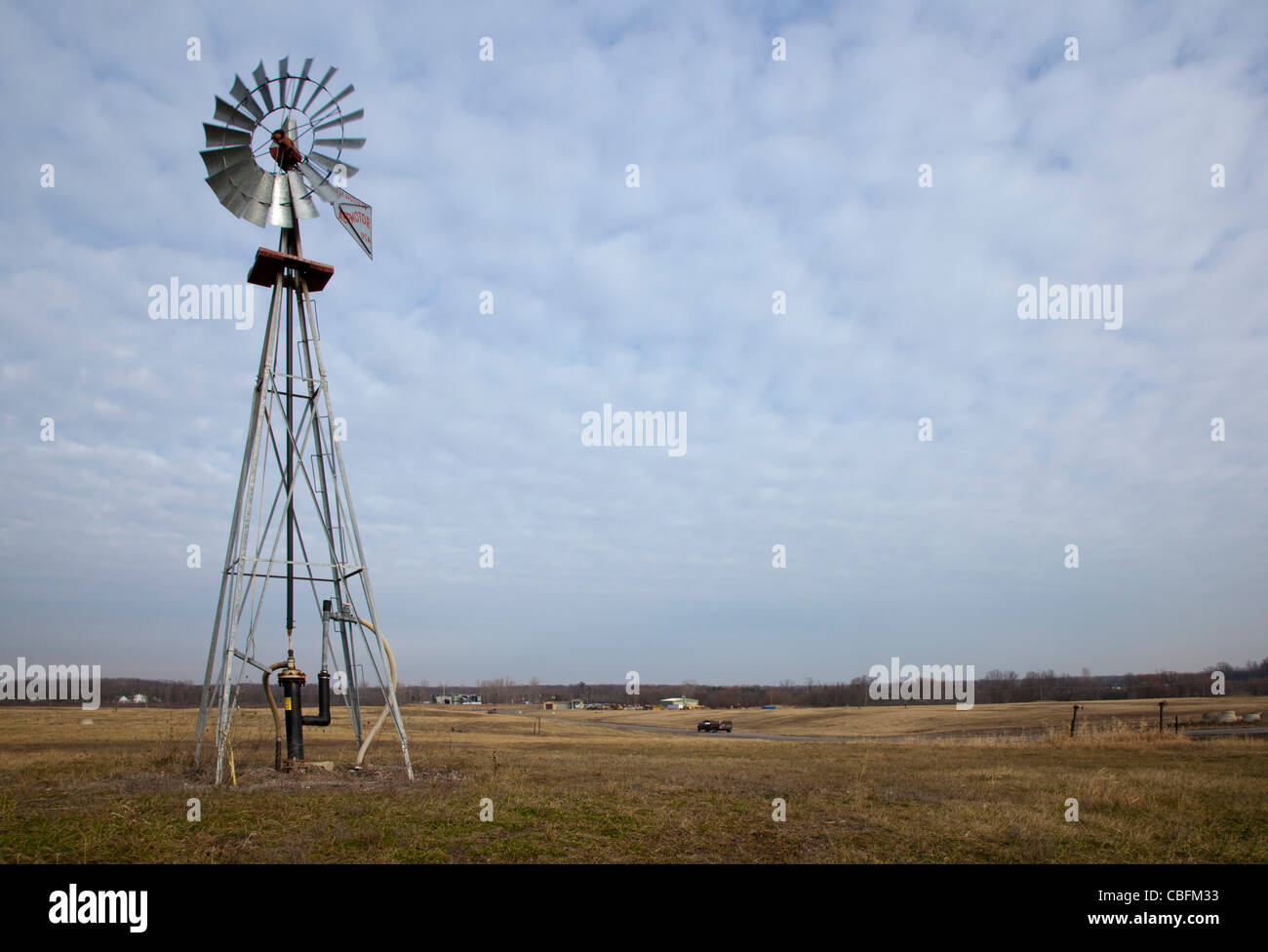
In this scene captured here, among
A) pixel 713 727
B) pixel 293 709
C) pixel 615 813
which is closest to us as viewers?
pixel 615 813

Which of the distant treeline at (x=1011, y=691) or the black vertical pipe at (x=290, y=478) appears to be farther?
the distant treeline at (x=1011, y=691)

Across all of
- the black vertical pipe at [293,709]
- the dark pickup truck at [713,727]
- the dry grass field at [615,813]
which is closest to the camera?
the dry grass field at [615,813]

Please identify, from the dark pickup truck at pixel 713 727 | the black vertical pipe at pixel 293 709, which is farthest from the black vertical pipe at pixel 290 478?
the dark pickup truck at pixel 713 727

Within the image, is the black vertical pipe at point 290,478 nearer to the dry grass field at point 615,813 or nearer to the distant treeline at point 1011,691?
the dry grass field at point 615,813

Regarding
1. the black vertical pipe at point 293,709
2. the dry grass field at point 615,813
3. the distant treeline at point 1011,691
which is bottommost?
the distant treeline at point 1011,691

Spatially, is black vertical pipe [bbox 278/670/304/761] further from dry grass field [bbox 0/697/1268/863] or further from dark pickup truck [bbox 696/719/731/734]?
dark pickup truck [bbox 696/719/731/734]

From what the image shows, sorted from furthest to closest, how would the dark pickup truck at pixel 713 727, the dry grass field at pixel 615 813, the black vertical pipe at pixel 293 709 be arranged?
the dark pickup truck at pixel 713 727 < the black vertical pipe at pixel 293 709 < the dry grass field at pixel 615 813

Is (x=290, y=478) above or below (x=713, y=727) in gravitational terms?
above

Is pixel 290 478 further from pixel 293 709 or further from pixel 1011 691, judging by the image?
pixel 1011 691

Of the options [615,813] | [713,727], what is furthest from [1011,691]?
[615,813]

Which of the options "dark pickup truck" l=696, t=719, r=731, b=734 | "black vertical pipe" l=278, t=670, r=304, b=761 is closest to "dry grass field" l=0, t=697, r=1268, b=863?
"black vertical pipe" l=278, t=670, r=304, b=761
